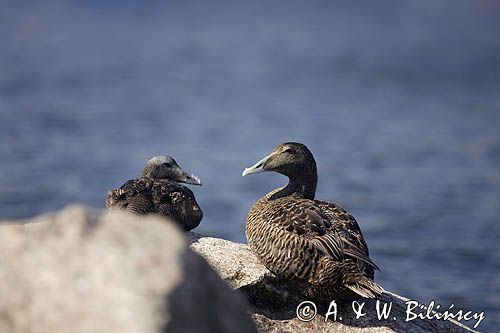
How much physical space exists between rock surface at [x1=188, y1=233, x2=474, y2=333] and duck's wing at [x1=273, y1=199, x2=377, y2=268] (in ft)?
1.34

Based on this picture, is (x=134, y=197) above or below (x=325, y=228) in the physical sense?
below

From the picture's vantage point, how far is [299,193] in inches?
310

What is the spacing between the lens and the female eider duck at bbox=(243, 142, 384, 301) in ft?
21.4

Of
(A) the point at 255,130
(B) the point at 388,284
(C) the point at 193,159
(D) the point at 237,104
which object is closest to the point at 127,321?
(B) the point at 388,284

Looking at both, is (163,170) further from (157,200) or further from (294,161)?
(294,161)

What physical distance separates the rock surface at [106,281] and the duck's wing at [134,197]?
352 cm

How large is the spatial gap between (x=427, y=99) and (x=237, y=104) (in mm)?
6430

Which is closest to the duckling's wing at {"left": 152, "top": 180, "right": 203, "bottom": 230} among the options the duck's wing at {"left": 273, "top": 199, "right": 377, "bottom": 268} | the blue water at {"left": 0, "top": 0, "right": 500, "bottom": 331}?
the duck's wing at {"left": 273, "top": 199, "right": 377, "bottom": 268}

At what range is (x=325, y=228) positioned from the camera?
6824 millimetres

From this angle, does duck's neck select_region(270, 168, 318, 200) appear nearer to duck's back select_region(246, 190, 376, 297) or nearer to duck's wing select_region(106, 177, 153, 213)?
duck's back select_region(246, 190, 376, 297)

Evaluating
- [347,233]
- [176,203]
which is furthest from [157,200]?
[347,233]

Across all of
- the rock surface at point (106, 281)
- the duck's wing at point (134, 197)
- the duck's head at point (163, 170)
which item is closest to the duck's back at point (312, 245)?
the duck's wing at point (134, 197)

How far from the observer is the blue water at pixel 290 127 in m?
14.9

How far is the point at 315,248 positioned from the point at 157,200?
176 cm
